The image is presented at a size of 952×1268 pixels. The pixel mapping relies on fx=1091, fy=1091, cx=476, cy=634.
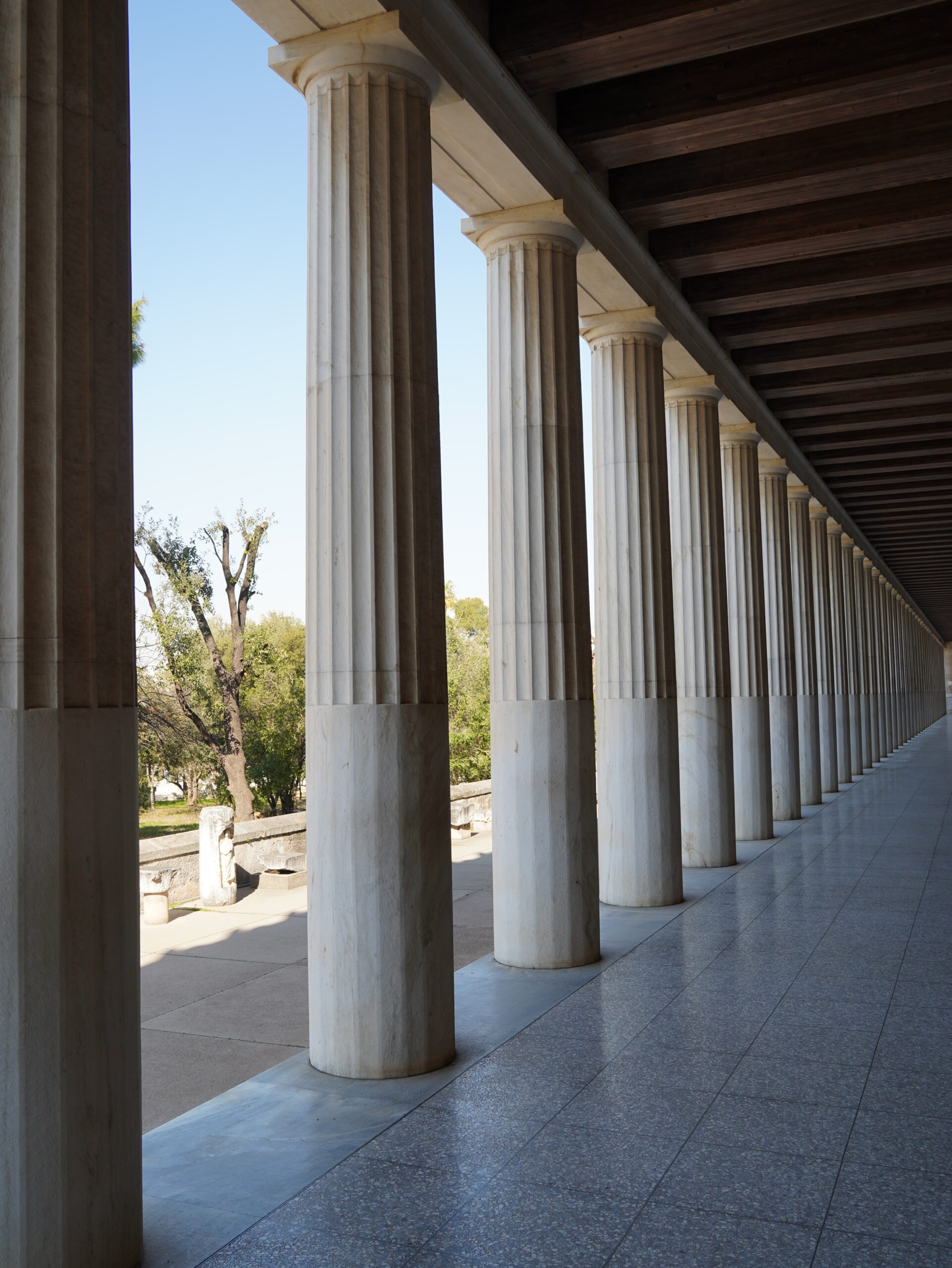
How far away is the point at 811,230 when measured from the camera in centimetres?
1728

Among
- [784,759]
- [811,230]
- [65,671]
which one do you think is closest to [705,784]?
[784,759]

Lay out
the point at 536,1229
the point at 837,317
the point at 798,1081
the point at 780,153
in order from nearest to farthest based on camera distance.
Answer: the point at 536,1229 < the point at 798,1081 < the point at 780,153 < the point at 837,317

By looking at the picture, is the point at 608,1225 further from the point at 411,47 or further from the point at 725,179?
the point at 725,179

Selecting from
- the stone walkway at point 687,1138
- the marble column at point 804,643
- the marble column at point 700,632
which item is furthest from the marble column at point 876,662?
the stone walkway at point 687,1138

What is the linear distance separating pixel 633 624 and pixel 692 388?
6.27 meters

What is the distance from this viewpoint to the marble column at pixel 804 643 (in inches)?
1339

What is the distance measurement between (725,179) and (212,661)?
48.6m

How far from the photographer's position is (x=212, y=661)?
197 ft

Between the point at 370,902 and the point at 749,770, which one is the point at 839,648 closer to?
the point at 749,770

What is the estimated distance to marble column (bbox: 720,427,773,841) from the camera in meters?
25.4

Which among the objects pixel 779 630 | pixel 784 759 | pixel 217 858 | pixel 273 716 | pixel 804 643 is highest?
pixel 779 630

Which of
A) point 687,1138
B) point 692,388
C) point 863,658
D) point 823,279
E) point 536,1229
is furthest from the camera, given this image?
point 863,658

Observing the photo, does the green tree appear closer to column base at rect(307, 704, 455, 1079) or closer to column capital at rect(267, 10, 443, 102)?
column base at rect(307, 704, 455, 1079)

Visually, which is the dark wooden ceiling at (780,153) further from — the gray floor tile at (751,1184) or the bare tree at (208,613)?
the bare tree at (208,613)
